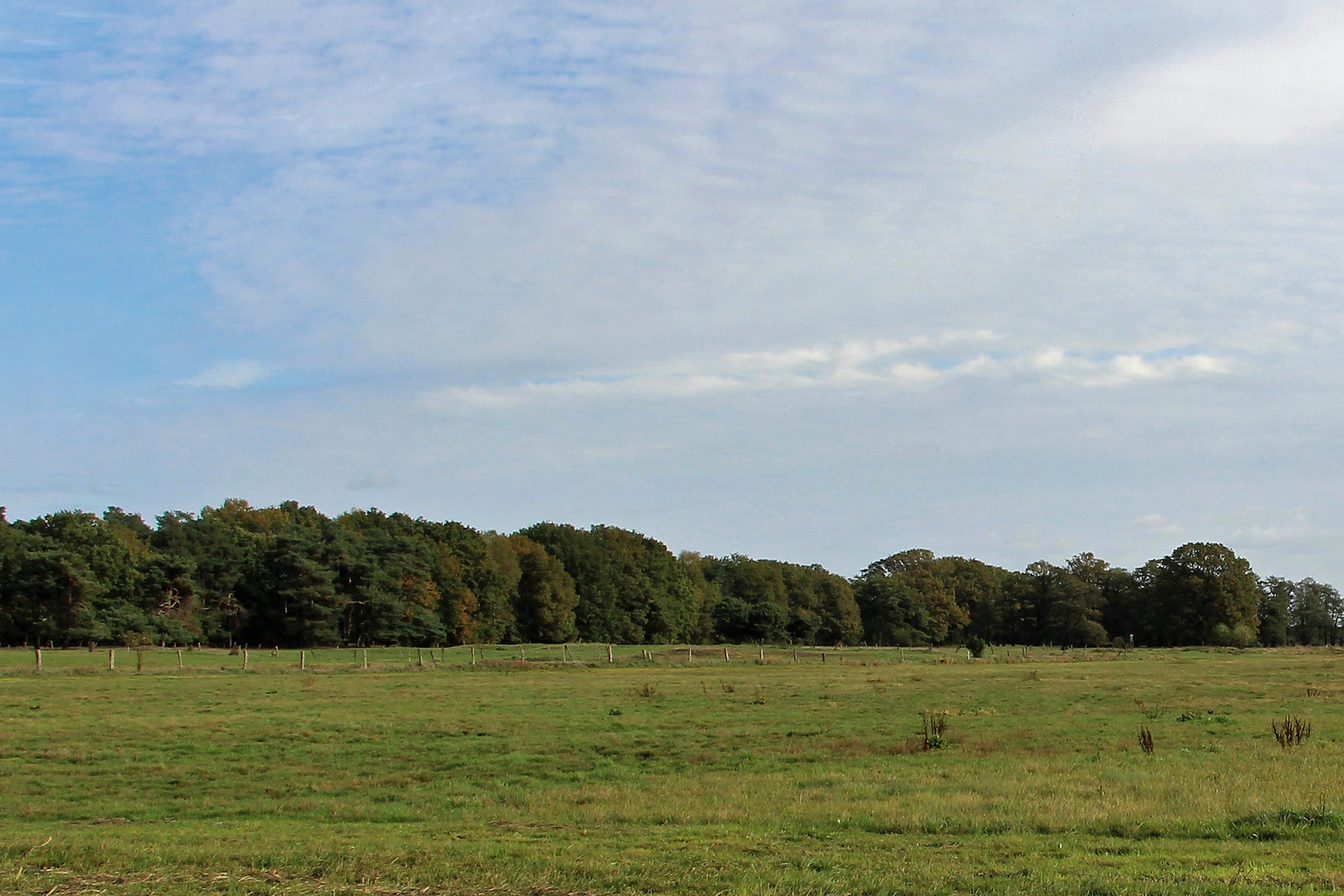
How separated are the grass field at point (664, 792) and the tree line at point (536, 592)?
174ft

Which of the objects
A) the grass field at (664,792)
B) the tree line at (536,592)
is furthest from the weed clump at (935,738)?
the tree line at (536,592)

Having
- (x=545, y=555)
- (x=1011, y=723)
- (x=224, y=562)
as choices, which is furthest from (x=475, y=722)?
(x=545, y=555)

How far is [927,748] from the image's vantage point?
2495 cm

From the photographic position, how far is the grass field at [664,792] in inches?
432

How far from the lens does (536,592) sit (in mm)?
134250

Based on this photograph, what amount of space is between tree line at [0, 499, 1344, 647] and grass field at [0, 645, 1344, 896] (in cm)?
5311

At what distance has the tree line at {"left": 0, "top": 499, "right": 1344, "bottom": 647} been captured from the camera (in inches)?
3713

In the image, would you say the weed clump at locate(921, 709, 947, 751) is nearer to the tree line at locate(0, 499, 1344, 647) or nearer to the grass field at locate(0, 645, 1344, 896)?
the grass field at locate(0, 645, 1344, 896)

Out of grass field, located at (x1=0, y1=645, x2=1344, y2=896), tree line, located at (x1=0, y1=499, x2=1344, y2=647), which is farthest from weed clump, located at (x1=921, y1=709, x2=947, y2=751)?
tree line, located at (x1=0, y1=499, x2=1344, y2=647)

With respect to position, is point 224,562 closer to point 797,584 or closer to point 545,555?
point 545,555

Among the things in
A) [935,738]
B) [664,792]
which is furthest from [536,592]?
[664,792]

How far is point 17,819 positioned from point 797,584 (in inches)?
6271

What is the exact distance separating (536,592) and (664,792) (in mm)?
117351

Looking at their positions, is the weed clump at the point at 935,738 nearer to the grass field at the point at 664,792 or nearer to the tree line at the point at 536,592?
the grass field at the point at 664,792
